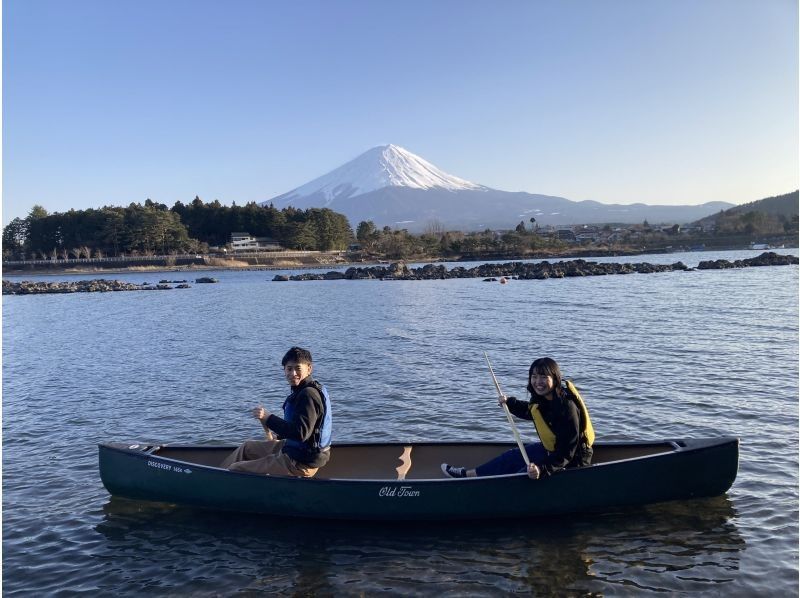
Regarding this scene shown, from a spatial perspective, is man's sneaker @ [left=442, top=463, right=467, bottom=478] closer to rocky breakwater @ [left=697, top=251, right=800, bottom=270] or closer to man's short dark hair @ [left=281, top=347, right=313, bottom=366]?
man's short dark hair @ [left=281, top=347, right=313, bottom=366]

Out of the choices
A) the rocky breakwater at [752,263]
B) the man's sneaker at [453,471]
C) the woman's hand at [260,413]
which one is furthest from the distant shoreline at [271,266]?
the woman's hand at [260,413]

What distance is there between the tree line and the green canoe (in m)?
110

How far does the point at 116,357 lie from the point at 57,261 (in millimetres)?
98034

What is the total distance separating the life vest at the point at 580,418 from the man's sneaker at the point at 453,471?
1269mm

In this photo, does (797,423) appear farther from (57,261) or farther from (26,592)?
(57,261)

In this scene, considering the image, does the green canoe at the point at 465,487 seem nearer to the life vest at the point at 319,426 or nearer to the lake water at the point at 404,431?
the lake water at the point at 404,431

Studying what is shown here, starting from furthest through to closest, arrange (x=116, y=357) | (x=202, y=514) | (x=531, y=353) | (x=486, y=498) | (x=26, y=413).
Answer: (x=116, y=357) → (x=531, y=353) → (x=26, y=413) → (x=202, y=514) → (x=486, y=498)

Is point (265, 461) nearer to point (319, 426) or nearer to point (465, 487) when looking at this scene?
point (319, 426)

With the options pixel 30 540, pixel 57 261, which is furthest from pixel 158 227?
pixel 30 540

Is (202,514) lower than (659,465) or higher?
lower

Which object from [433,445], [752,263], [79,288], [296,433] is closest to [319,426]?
[296,433]

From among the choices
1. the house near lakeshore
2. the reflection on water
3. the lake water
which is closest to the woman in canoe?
the lake water

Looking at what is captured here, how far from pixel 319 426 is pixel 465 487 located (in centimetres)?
212

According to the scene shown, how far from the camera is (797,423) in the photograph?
11875 mm
